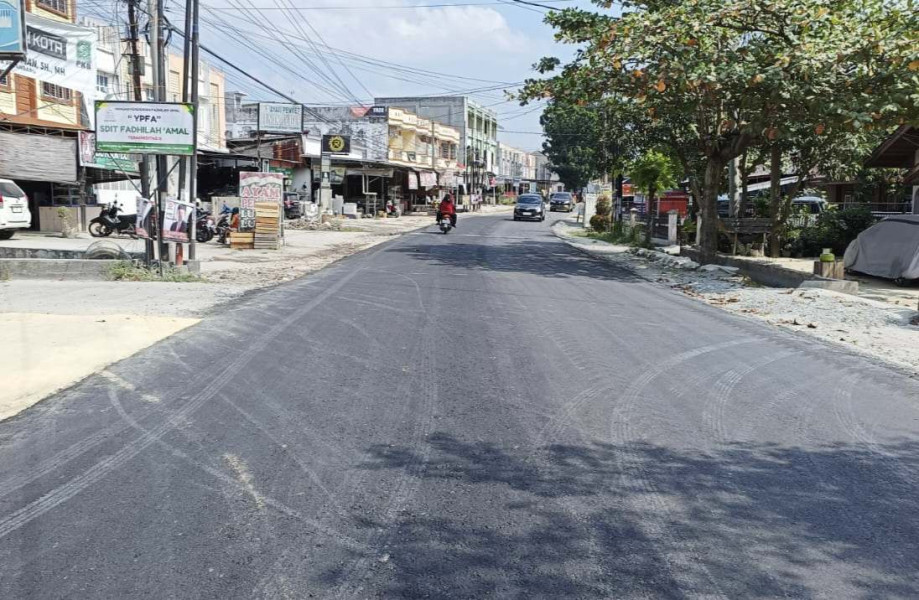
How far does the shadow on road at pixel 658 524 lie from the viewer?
3.61 meters

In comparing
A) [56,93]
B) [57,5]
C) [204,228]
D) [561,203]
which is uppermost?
[57,5]

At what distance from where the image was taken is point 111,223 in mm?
24031

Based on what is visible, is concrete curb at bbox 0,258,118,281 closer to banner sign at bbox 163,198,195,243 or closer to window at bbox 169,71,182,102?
banner sign at bbox 163,198,195,243

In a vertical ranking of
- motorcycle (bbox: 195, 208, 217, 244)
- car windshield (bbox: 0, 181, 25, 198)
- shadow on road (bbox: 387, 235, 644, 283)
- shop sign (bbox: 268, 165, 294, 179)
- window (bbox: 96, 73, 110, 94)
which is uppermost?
window (bbox: 96, 73, 110, 94)

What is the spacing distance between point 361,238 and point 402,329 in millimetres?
21167

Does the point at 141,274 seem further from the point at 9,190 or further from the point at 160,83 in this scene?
the point at 9,190

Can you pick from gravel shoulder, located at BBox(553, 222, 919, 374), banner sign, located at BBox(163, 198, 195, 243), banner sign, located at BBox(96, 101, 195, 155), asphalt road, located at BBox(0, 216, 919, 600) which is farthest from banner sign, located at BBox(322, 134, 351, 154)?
asphalt road, located at BBox(0, 216, 919, 600)

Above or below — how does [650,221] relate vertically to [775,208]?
below

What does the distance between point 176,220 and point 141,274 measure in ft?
3.92

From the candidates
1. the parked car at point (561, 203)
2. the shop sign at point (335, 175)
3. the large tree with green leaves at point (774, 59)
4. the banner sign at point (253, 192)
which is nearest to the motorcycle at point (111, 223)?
the banner sign at point (253, 192)

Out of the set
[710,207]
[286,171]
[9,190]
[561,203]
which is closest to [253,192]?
[9,190]

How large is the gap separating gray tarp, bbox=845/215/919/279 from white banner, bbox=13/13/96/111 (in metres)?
18.9

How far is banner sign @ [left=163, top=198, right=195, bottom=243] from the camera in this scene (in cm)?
1454

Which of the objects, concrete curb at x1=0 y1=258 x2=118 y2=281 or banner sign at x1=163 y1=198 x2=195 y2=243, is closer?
concrete curb at x1=0 y1=258 x2=118 y2=281
